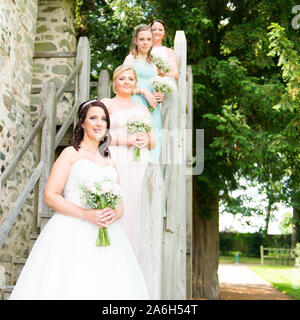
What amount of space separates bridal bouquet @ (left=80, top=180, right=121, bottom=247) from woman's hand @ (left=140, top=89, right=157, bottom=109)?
1771 mm

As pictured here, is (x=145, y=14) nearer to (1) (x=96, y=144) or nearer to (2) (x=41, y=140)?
(2) (x=41, y=140)

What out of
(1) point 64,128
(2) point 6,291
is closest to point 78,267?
(2) point 6,291

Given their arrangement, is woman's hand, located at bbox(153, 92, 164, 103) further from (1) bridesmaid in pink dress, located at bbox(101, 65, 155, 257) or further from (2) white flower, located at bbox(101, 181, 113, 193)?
(2) white flower, located at bbox(101, 181, 113, 193)

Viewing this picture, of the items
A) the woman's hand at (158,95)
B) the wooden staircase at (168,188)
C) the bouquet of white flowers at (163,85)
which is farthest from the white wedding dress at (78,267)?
Answer: the woman's hand at (158,95)

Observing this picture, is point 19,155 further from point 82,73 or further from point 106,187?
point 82,73

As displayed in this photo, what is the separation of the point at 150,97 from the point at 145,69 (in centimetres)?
54

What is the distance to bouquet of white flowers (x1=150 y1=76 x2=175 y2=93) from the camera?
13.6 feet

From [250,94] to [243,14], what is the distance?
2.75 metres

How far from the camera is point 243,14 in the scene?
10.1 metres

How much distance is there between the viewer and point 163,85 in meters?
4.23

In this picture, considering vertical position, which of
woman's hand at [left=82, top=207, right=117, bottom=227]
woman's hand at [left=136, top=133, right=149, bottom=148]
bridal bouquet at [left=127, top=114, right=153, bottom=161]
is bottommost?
woman's hand at [left=82, top=207, right=117, bottom=227]

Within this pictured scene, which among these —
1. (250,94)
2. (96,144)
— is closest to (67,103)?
(250,94)

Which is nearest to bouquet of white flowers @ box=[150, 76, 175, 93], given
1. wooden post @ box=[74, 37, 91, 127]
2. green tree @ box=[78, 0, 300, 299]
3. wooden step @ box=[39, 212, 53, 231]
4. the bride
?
the bride

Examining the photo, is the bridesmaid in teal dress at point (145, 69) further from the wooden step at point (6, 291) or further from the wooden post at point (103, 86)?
the wooden step at point (6, 291)
